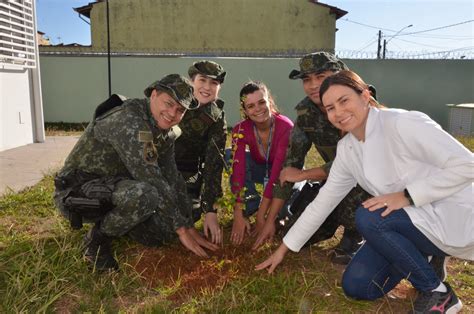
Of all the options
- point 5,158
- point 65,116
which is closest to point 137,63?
point 65,116

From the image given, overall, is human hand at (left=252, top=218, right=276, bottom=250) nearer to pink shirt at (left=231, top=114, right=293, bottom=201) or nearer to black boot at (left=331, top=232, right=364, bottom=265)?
pink shirt at (left=231, top=114, right=293, bottom=201)

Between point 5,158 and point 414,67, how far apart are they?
10524 mm

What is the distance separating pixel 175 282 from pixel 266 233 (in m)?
0.81

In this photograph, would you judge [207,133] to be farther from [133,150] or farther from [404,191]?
[404,191]

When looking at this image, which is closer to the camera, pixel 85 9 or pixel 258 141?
pixel 258 141

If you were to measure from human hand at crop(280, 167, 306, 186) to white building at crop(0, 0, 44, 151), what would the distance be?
501cm

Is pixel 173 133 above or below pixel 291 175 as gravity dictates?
above

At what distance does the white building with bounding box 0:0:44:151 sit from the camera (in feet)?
20.1

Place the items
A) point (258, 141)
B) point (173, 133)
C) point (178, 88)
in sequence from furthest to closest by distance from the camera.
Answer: point (258, 141)
point (173, 133)
point (178, 88)

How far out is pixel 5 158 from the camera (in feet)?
18.7

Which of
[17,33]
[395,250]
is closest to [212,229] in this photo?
[395,250]

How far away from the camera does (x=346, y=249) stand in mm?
2855

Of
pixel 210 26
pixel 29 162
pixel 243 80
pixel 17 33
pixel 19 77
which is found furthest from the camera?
pixel 210 26

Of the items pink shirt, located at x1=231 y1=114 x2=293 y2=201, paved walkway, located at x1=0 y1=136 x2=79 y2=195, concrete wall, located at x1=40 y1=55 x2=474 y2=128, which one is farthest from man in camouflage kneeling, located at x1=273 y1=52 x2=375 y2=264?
concrete wall, located at x1=40 y1=55 x2=474 y2=128
